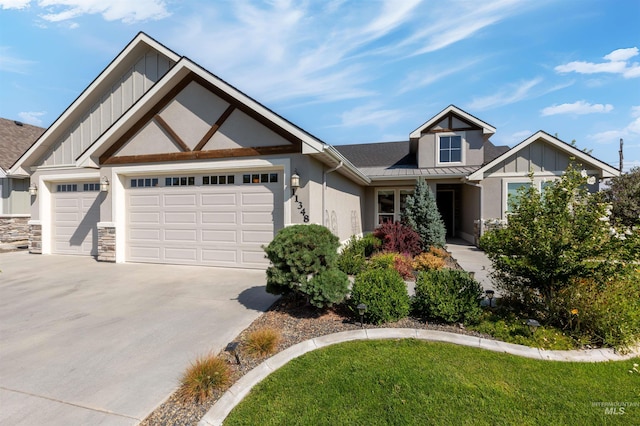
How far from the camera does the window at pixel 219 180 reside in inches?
324

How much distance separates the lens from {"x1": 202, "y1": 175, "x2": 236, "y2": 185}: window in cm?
824

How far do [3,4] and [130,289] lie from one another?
638 centimetres

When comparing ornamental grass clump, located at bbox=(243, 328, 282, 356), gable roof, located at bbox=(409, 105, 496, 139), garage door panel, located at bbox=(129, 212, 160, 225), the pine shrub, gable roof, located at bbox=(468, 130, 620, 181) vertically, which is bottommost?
ornamental grass clump, located at bbox=(243, 328, 282, 356)

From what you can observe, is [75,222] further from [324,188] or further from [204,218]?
[324,188]

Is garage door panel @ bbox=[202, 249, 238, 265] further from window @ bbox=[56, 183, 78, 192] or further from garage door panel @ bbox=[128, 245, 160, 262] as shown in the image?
window @ bbox=[56, 183, 78, 192]

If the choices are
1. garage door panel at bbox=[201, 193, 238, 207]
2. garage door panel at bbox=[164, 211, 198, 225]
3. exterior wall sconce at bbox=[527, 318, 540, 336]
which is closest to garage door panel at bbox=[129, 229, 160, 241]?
garage door panel at bbox=[164, 211, 198, 225]

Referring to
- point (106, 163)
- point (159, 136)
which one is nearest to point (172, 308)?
point (159, 136)

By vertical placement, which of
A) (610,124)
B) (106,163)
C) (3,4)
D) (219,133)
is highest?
(3,4)

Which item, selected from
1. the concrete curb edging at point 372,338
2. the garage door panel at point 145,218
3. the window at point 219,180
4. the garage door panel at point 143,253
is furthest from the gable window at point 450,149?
the garage door panel at point 143,253

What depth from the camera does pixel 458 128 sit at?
14.4 meters

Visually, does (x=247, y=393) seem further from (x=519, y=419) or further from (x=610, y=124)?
(x=610, y=124)

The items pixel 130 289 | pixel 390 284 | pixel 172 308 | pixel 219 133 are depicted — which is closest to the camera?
pixel 390 284

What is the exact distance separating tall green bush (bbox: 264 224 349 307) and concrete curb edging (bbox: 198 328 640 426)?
706 mm

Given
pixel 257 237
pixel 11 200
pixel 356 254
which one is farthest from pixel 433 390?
pixel 11 200
